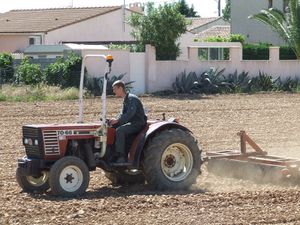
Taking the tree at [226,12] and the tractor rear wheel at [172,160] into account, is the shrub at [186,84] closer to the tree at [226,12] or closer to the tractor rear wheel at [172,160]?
the tractor rear wheel at [172,160]

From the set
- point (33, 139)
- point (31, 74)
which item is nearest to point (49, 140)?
point (33, 139)

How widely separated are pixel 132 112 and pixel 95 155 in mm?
774

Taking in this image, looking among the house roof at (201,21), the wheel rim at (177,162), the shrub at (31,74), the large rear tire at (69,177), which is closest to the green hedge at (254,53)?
the shrub at (31,74)

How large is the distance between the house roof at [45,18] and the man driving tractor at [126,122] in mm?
38704

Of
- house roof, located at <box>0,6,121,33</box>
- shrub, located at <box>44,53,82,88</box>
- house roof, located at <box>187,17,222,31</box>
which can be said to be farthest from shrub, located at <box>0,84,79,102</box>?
house roof, located at <box>187,17,222,31</box>

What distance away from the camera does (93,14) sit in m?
52.7

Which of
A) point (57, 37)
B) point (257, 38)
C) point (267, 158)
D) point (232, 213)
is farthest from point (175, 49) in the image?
point (232, 213)

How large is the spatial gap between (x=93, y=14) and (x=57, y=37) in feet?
11.2

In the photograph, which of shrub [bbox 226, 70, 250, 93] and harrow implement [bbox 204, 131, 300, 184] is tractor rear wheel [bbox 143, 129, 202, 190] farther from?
shrub [bbox 226, 70, 250, 93]

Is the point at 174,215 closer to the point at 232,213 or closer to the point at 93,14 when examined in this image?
the point at 232,213

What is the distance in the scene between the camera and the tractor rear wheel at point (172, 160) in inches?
461

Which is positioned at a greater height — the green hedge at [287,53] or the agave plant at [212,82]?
the green hedge at [287,53]

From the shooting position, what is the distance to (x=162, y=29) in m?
37.0

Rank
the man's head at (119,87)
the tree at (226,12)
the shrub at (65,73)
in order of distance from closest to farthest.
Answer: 1. the man's head at (119,87)
2. the shrub at (65,73)
3. the tree at (226,12)
